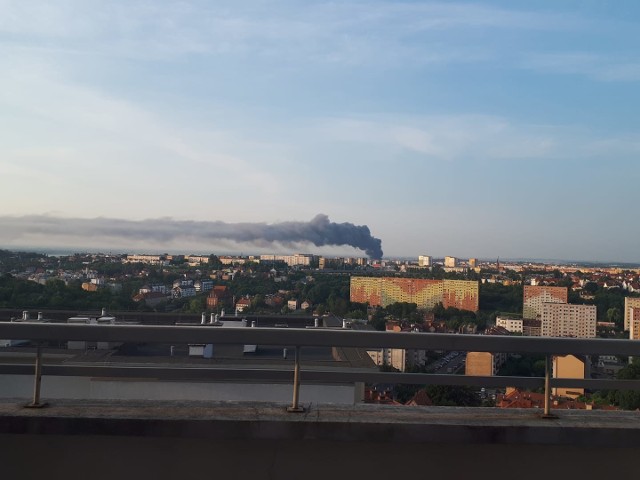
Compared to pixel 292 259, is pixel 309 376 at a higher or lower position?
lower

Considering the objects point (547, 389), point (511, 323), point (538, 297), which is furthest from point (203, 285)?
point (547, 389)

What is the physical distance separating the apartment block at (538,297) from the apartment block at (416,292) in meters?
0.76

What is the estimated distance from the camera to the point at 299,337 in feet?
12.1

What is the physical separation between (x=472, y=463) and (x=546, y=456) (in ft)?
1.53

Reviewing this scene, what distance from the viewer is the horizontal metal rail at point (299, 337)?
3.65 meters

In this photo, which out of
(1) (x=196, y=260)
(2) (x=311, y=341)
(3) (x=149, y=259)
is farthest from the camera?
(1) (x=196, y=260)

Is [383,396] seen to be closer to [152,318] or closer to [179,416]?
[179,416]

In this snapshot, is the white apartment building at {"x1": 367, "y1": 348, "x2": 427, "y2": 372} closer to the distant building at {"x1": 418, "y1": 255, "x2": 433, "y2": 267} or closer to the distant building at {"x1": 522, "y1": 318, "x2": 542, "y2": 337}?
the distant building at {"x1": 522, "y1": 318, "x2": 542, "y2": 337}

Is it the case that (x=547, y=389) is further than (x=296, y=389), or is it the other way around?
(x=547, y=389)

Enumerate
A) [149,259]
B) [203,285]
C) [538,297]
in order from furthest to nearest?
1. [149,259]
2. [203,285]
3. [538,297]

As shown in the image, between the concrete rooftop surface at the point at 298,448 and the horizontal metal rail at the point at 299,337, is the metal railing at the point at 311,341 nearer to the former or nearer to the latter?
the horizontal metal rail at the point at 299,337

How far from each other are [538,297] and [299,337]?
5375 mm

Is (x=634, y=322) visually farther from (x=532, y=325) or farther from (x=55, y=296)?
(x=55, y=296)

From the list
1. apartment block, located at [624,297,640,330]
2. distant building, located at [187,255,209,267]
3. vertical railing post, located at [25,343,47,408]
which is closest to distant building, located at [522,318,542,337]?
apartment block, located at [624,297,640,330]
